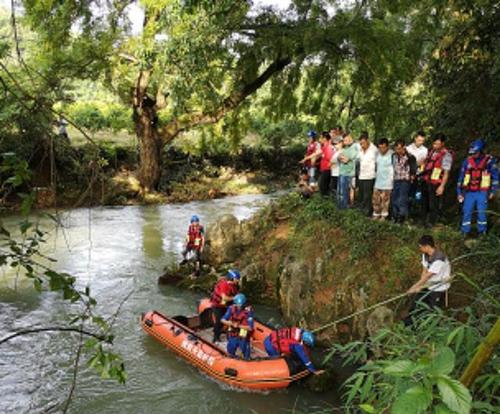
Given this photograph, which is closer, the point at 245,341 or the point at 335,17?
the point at 245,341

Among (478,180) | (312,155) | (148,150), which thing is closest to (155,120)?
(148,150)

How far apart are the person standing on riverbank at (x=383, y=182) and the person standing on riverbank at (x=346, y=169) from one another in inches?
23.2

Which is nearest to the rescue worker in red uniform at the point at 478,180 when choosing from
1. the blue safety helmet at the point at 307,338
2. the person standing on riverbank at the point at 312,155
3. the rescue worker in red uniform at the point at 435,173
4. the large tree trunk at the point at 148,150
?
the rescue worker in red uniform at the point at 435,173

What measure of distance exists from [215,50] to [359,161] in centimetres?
579

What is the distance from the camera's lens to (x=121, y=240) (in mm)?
15617

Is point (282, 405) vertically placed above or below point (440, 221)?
below

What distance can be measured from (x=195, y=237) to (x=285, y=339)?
15.4ft

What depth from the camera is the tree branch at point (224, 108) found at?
18234 mm

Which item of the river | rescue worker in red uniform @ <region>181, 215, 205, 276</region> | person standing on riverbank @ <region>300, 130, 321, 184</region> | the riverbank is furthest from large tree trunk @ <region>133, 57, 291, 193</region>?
rescue worker in red uniform @ <region>181, 215, 205, 276</region>

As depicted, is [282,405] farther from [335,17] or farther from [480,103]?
[335,17]

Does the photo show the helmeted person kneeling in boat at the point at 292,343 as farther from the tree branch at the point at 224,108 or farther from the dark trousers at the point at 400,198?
the tree branch at the point at 224,108

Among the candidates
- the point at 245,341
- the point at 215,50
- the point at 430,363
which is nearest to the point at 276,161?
the point at 215,50

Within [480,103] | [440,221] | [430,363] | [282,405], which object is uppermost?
[480,103]

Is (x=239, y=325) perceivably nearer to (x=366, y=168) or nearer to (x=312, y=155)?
(x=366, y=168)
